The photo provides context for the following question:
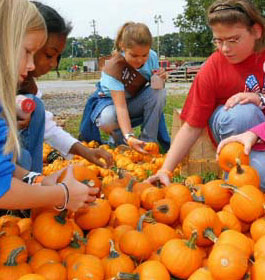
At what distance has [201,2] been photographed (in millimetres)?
44312

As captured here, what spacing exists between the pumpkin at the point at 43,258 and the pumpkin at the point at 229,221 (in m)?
0.83

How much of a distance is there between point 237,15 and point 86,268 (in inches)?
79.5

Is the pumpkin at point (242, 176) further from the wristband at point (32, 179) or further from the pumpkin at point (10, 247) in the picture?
the pumpkin at point (10, 247)

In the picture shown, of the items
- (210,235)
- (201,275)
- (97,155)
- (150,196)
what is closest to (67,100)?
(97,155)

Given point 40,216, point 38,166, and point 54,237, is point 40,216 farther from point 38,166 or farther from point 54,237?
point 38,166

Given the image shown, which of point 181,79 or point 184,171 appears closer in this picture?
point 184,171

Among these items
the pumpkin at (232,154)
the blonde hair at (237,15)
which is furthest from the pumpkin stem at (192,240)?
the blonde hair at (237,15)

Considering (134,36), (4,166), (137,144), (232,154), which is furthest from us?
(134,36)

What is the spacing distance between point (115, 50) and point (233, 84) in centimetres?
215

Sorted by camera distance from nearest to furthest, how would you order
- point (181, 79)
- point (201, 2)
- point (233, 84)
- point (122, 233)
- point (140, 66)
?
1. point (122, 233)
2. point (233, 84)
3. point (140, 66)
4. point (181, 79)
5. point (201, 2)

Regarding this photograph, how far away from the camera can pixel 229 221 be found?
90.4 inches

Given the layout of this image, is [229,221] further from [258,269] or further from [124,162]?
[124,162]

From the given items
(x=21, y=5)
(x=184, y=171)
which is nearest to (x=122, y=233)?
(x=21, y=5)

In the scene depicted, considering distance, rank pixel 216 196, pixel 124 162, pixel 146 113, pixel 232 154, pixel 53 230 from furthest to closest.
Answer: pixel 146 113
pixel 124 162
pixel 232 154
pixel 216 196
pixel 53 230
